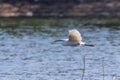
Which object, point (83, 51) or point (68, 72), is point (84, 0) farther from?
point (68, 72)

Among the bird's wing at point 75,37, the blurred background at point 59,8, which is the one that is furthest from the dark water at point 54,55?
the blurred background at point 59,8

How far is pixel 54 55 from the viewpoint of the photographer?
22.4 meters

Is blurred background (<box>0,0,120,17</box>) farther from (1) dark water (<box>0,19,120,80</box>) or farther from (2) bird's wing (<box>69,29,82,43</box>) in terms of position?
(2) bird's wing (<box>69,29,82,43</box>)

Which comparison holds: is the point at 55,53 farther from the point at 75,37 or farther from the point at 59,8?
the point at 59,8

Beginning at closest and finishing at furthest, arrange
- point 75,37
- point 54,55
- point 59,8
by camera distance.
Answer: point 75,37 < point 54,55 < point 59,8

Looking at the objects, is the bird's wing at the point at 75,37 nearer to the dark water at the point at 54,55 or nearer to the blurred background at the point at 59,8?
the dark water at the point at 54,55

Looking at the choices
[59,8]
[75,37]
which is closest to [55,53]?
[75,37]

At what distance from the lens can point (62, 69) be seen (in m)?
18.5

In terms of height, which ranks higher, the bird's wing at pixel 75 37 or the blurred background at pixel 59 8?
the bird's wing at pixel 75 37

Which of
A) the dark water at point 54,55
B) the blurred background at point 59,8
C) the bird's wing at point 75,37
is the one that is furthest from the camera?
the blurred background at point 59,8

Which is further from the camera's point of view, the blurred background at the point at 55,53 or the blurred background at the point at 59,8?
the blurred background at the point at 59,8

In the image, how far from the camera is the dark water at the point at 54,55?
17438 millimetres

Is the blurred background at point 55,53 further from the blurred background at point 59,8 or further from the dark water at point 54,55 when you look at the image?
the blurred background at point 59,8

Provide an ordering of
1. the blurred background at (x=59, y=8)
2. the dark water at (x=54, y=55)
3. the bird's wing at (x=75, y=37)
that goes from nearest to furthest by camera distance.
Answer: the dark water at (x=54, y=55) → the bird's wing at (x=75, y=37) → the blurred background at (x=59, y=8)
